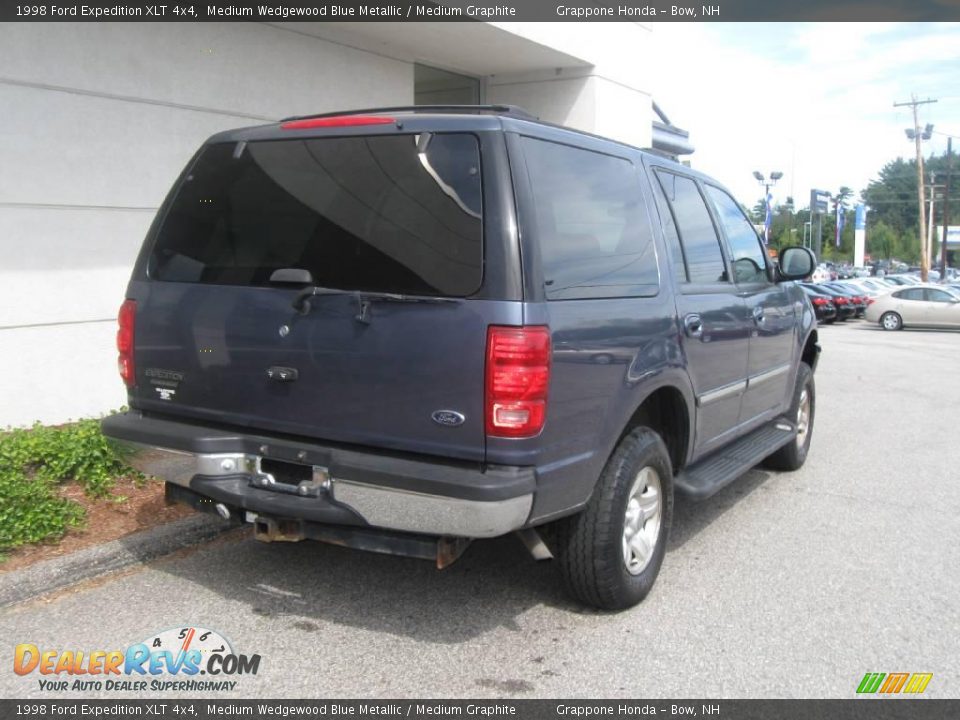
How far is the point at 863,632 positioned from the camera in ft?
13.3

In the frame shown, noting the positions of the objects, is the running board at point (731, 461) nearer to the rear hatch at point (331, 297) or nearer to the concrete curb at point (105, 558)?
the rear hatch at point (331, 297)

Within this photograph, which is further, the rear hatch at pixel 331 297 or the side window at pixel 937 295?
the side window at pixel 937 295

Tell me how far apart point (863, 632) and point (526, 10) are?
7.21 m

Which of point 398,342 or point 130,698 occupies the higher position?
point 398,342

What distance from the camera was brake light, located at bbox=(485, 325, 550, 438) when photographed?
327 centimetres

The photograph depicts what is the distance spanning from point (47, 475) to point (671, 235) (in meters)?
3.78

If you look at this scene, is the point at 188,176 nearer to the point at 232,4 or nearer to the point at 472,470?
the point at 472,470

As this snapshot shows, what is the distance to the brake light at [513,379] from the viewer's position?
327 centimetres

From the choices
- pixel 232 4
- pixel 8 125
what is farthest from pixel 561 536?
pixel 232 4

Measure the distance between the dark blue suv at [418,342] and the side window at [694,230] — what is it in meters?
0.34

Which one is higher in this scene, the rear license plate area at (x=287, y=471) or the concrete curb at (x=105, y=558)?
the rear license plate area at (x=287, y=471)

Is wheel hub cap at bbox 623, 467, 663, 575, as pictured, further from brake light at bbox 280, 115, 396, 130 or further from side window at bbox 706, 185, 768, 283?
brake light at bbox 280, 115, 396, 130

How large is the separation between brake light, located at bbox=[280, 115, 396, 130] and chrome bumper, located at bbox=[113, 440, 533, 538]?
4.72 ft

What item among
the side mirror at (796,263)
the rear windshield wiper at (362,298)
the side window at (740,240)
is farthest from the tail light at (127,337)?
the side mirror at (796,263)
